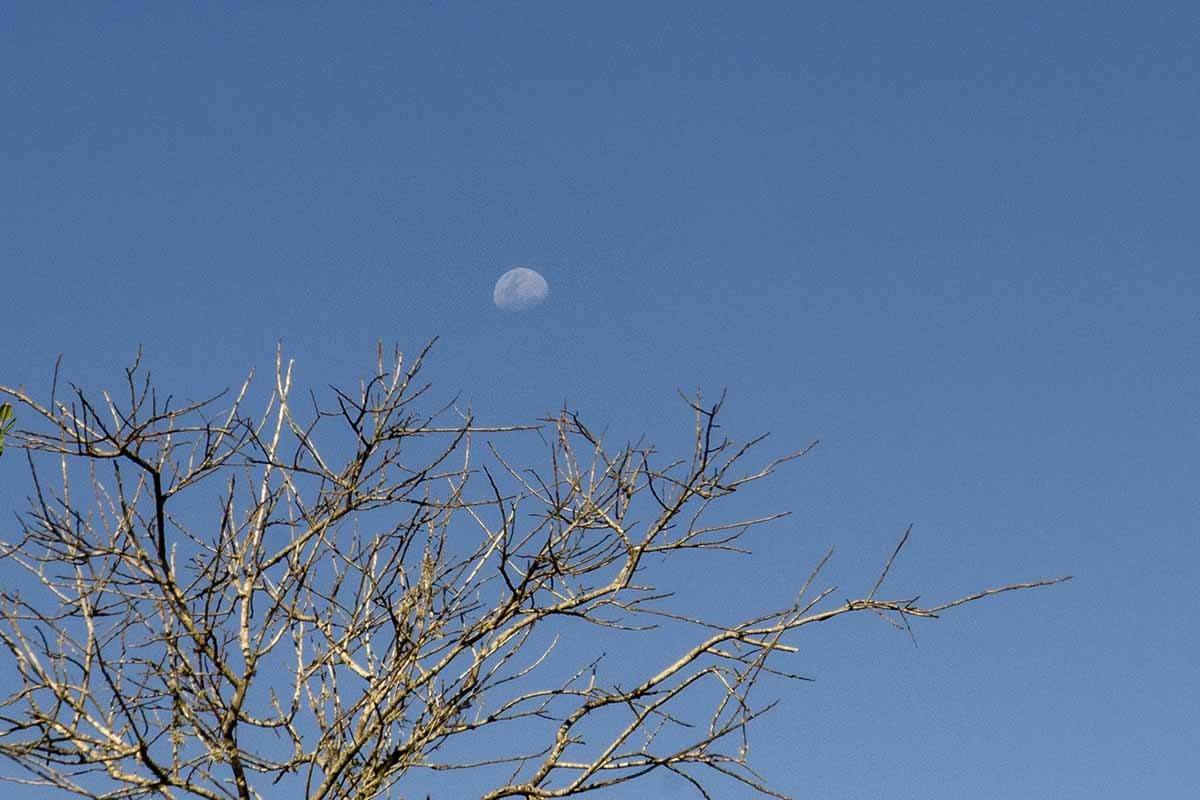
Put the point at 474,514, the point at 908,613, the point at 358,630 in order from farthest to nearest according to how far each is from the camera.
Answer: the point at 474,514
the point at 358,630
the point at 908,613

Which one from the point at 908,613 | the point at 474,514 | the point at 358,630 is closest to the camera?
the point at 908,613

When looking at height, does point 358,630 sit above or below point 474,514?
below

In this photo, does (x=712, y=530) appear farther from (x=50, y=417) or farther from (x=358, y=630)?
(x=50, y=417)

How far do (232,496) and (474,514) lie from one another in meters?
0.90

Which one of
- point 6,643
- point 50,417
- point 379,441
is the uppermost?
point 379,441

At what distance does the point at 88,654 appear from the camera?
4.64 meters

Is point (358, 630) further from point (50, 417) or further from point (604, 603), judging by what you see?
point (50, 417)

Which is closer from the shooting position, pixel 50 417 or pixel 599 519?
pixel 50 417

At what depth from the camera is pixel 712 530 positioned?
516 cm

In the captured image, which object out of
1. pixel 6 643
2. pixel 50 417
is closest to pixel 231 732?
pixel 6 643

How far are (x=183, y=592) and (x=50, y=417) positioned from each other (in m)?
0.81

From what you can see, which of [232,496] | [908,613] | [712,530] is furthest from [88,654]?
[908,613]

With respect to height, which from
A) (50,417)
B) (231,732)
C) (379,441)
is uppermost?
(379,441)

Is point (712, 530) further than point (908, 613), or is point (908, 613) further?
point (712, 530)
